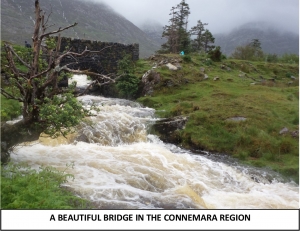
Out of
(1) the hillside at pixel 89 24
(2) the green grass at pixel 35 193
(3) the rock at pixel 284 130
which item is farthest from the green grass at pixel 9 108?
(1) the hillside at pixel 89 24

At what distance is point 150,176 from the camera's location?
30.6 ft

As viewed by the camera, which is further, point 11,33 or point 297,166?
point 11,33

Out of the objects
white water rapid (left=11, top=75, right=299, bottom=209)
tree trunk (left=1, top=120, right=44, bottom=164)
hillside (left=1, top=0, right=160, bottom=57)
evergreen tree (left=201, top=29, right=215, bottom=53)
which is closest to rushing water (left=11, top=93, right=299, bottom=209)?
white water rapid (left=11, top=75, right=299, bottom=209)

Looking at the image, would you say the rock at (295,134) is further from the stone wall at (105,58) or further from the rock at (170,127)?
the stone wall at (105,58)

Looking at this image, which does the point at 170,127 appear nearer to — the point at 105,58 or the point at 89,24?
the point at 105,58

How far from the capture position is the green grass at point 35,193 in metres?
5.88

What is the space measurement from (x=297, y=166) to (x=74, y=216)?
354 inches

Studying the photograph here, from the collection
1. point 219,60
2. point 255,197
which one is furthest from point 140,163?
point 219,60

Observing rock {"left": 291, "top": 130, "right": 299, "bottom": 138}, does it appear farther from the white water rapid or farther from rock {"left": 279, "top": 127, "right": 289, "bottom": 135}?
the white water rapid

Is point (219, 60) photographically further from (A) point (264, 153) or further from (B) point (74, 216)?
(B) point (74, 216)

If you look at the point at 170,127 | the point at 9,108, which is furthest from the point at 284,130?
the point at 9,108

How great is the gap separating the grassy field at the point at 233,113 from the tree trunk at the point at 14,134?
24.9 feet

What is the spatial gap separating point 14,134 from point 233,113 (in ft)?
36.9

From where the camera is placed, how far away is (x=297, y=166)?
11062 mm
